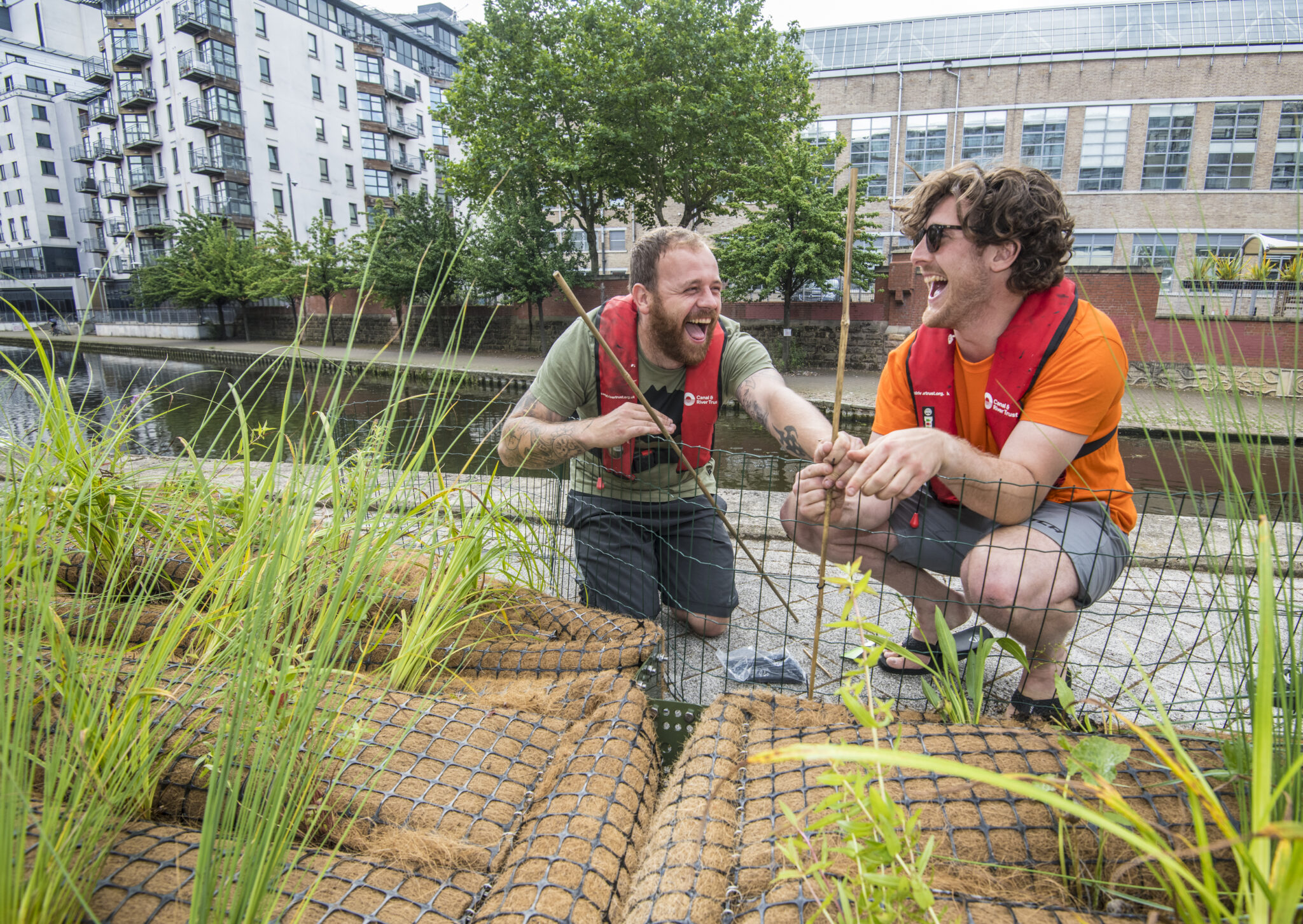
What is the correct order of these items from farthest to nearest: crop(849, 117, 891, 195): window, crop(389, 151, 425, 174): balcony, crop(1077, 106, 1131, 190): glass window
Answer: crop(389, 151, 425, 174): balcony < crop(849, 117, 891, 195): window < crop(1077, 106, 1131, 190): glass window

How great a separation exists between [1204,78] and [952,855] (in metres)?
30.1

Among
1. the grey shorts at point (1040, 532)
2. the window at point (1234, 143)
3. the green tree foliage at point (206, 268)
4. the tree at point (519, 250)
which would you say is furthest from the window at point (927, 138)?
the grey shorts at point (1040, 532)

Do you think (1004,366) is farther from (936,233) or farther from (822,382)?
(822,382)

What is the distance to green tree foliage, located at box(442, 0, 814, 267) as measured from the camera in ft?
51.6

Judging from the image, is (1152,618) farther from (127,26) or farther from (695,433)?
(127,26)

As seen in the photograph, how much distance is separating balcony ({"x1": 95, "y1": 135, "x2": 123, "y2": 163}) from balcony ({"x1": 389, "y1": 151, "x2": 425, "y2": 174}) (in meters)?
12.2

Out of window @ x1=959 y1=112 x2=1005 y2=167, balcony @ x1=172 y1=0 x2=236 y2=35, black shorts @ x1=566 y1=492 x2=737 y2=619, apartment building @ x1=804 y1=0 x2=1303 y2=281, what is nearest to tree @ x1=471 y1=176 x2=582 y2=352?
apartment building @ x1=804 y1=0 x2=1303 y2=281

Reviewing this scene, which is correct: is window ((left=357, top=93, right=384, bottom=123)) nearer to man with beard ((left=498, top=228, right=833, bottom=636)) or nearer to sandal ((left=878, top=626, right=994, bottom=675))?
man with beard ((left=498, top=228, right=833, bottom=636))

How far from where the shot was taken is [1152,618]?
229 cm

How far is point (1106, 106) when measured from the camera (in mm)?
22188

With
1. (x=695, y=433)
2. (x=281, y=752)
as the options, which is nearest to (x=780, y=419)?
(x=695, y=433)

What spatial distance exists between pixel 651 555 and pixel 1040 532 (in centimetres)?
118

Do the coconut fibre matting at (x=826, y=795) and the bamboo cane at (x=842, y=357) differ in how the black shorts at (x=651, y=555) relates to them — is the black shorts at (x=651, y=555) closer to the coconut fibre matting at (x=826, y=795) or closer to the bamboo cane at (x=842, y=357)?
the bamboo cane at (x=842, y=357)

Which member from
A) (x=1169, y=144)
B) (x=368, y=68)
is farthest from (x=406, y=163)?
(x=1169, y=144)
